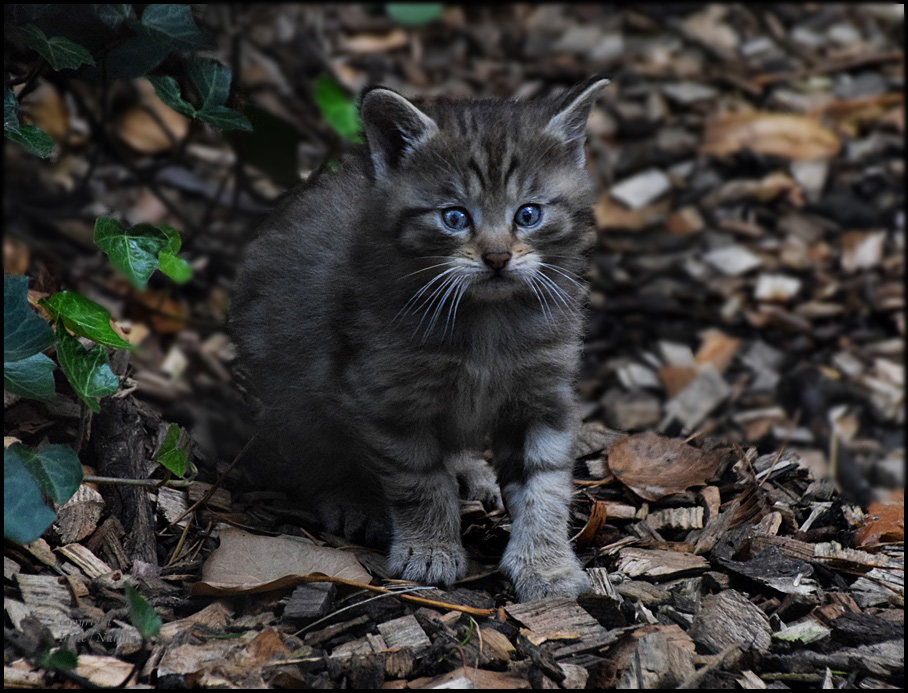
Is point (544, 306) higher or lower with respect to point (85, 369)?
higher

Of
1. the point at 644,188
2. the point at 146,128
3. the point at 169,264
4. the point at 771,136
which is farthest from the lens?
the point at 771,136

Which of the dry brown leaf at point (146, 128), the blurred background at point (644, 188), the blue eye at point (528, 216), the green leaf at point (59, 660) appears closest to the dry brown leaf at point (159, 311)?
the blurred background at point (644, 188)

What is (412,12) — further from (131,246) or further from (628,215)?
(131,246)

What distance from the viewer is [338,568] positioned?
11.5 ft

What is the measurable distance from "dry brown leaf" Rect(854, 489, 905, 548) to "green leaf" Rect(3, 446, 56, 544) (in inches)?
103

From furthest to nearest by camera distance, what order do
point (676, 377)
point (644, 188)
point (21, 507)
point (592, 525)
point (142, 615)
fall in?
point (644, 188) → point (676, 377) → point (592, 525) → point (21, 507) → point (142, 615)

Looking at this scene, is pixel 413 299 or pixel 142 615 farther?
pixel 413 299

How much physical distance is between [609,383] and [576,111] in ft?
8.49

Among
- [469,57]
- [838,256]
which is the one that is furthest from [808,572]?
[469,57]

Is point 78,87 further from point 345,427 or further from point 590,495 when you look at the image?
point 590,495

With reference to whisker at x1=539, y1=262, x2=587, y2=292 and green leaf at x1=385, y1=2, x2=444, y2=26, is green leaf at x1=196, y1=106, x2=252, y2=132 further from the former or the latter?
green leaf at x1=385, y1=2, x2=444, y2=26

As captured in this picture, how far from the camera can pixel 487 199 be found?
140 inches

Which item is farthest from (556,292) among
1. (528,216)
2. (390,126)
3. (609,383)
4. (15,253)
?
(15,253)

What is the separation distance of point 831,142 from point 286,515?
490 centimetres
